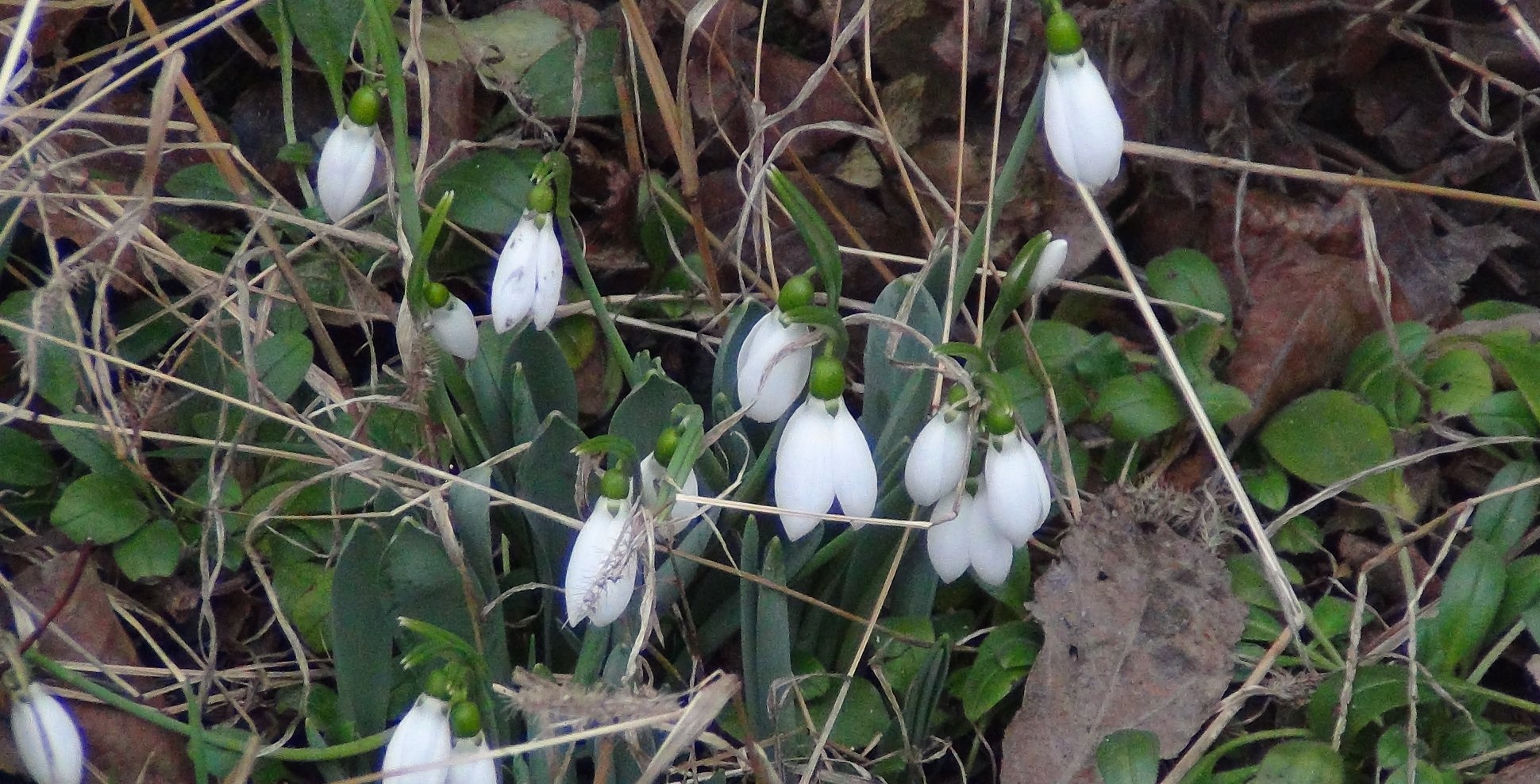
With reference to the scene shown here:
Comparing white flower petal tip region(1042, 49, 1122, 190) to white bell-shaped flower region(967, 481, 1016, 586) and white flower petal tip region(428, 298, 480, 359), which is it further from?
white flower petal tip region(428, 298, 480, 359)

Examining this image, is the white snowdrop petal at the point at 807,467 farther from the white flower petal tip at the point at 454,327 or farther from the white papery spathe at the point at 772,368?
the white flower petal tip at the point at 454,327

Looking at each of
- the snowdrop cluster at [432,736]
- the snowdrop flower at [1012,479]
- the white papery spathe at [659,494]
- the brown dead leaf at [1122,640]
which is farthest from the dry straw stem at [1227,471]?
the snowdrop cluster at [432,736]

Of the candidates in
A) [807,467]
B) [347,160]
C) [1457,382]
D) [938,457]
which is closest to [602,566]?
[807,467]

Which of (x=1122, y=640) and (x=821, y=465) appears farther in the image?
(x=1122, y=640)

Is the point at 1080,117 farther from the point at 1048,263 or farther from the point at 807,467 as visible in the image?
the point at 807,467

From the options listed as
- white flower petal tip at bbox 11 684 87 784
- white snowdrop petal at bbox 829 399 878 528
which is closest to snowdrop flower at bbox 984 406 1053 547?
white snowdrop petal at bbox 829 399 878 528

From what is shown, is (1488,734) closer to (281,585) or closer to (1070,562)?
(1070,562)

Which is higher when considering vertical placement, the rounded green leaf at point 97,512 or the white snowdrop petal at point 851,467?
the white snowdrop petal at point 851,467
